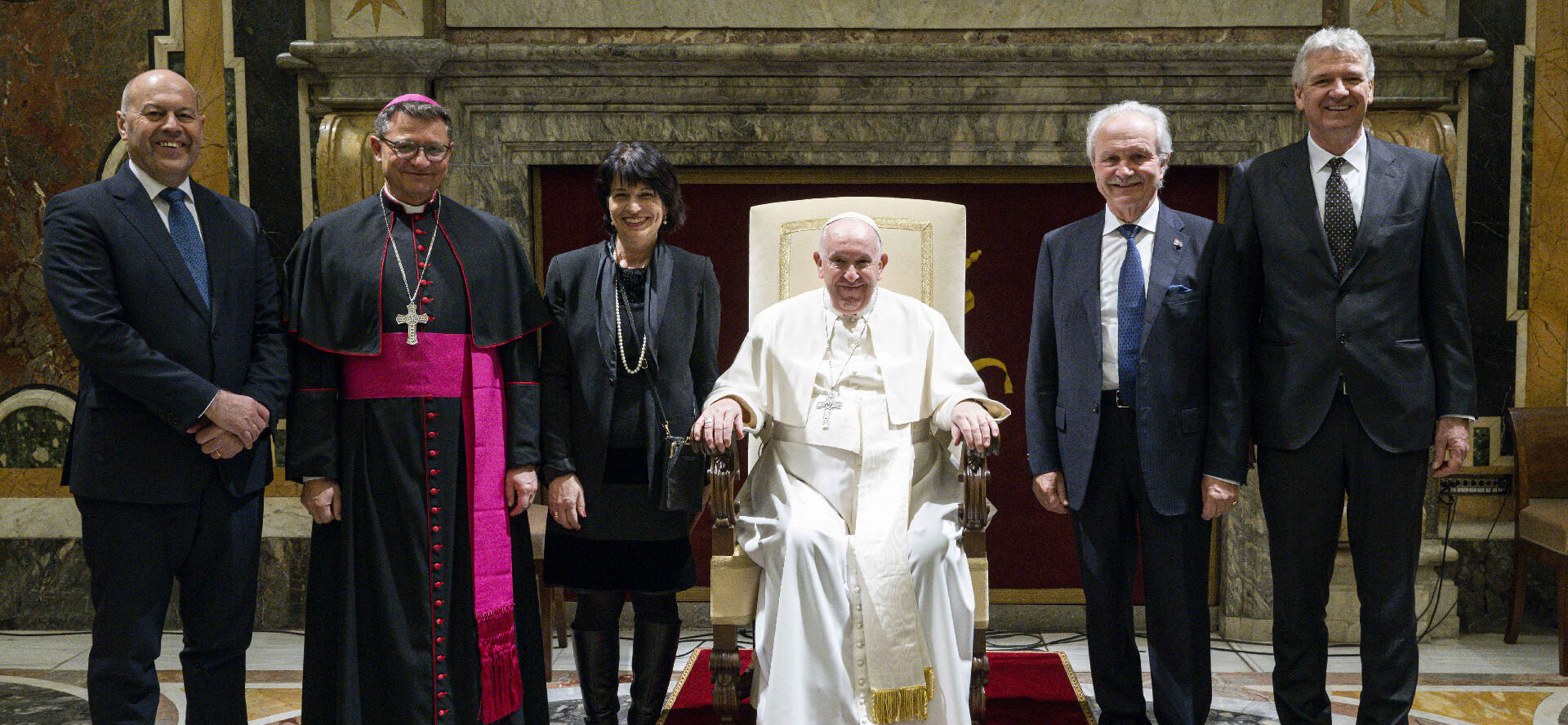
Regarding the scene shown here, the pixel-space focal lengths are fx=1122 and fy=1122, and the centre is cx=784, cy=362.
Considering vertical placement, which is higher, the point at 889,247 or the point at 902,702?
the point at 889,247

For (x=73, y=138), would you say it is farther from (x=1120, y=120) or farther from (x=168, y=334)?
(x=1120, y=120)

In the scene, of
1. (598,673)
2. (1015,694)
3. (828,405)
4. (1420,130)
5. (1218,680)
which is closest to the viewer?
(598,673)

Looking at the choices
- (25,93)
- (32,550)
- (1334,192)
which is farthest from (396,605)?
(25,93)

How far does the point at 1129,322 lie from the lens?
9.34 feet

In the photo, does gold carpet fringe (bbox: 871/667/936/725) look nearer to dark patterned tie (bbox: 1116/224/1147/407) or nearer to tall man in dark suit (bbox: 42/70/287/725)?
dark patterned tie (bbox: 1116/224/1147/407)

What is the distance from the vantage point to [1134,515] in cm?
296

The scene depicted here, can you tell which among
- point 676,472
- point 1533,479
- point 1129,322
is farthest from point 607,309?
point 1533,479

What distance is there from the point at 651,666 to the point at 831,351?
995mm

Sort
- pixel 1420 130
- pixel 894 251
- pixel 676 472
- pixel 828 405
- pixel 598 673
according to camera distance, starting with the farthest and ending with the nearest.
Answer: pixel 1420 130
pixel 894 251
pixel 828 405
pixel 598 673
pixel 676 472

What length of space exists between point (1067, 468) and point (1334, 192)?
936 millimetres

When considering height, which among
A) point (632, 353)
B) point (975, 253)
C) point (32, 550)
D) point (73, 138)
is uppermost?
point (73, 138)

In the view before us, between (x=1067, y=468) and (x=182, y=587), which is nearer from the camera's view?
(x=182, y=587)

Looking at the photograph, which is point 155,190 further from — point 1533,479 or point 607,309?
point 1533,479

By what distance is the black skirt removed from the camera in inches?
114
